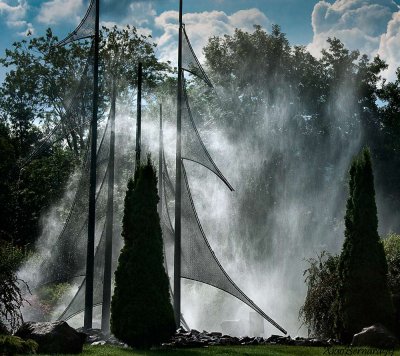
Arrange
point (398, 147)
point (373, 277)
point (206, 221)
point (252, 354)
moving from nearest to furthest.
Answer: point (252, 354) → point (373, 277) → point (206, 221) → point (398, 147)

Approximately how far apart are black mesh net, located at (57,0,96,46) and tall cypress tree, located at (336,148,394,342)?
7071 mm

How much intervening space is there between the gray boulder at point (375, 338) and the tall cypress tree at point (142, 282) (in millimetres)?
3537

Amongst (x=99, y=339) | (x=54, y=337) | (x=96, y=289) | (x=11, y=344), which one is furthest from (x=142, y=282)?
(x=96, y=289)

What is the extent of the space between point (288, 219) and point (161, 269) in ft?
70.1

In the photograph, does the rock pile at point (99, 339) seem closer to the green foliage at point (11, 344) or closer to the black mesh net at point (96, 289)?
the black mesh net at point (96, 289)

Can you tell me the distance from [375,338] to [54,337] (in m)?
5.78

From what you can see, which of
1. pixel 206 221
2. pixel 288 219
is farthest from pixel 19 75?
pixel 288 219

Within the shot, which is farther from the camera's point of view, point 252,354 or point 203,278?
point 203,278

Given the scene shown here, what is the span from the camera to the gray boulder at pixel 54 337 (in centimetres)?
1064

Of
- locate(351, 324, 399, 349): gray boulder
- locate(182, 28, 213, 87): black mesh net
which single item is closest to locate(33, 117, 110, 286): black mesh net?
locate(182, 28, 213, 87): black mesh net

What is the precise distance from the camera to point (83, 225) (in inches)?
607

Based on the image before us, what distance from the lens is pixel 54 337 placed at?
421 inches

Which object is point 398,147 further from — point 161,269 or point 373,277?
point 161,269

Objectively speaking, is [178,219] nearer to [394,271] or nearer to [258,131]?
[394,271]
